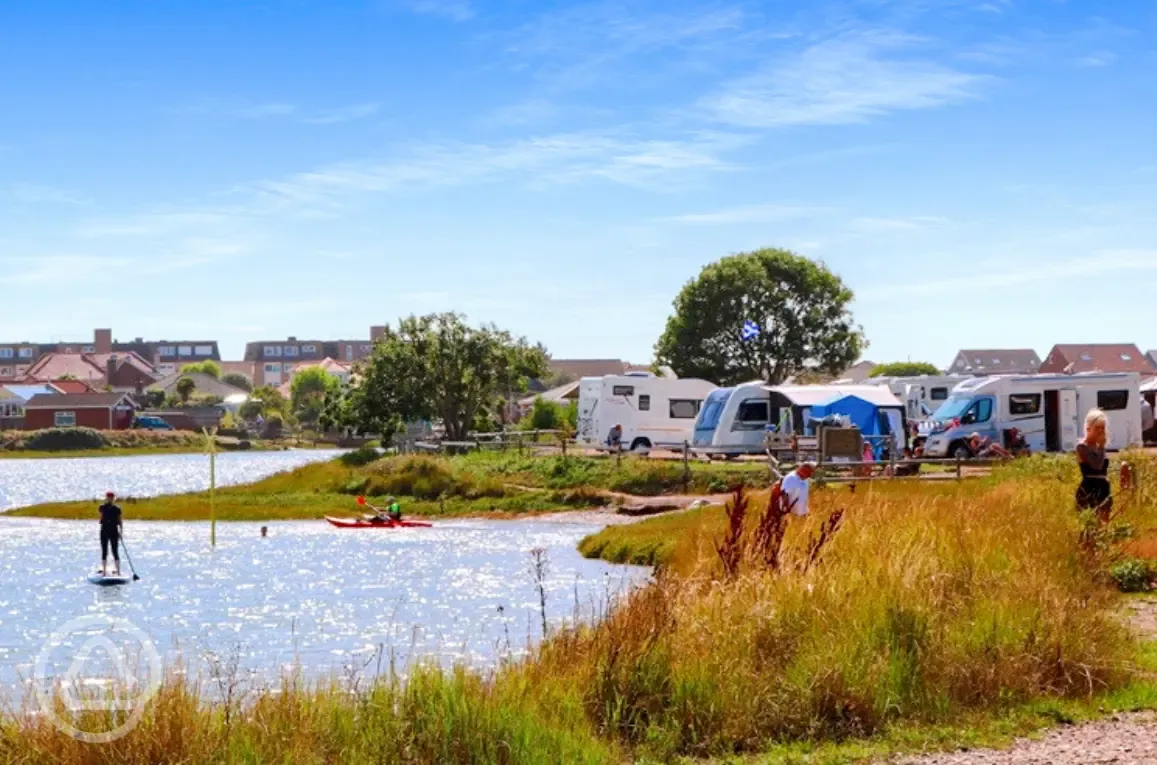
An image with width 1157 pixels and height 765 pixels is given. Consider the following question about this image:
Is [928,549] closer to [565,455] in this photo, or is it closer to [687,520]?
[687,520]

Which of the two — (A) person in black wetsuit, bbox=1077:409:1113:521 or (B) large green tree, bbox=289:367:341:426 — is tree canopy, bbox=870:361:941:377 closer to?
(B) large green tree, bbox=289:367:341:426

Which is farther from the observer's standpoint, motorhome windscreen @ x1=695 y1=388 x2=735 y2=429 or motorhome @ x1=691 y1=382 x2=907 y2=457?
motorhome windscreen @ x1=695 y1=388 x2=735 y2=429

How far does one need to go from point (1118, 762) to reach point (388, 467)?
163ft

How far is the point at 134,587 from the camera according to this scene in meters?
33.4

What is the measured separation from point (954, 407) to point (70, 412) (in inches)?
4639

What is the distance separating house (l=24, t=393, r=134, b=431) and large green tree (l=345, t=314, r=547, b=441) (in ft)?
253

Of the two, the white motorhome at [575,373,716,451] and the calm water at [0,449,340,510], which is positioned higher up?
the white motorhome at [575,373,716,451]

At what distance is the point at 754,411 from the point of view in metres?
51.3

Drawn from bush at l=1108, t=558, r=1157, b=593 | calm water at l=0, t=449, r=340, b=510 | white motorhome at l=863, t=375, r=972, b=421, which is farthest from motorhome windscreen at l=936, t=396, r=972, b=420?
calm water at l=0, t=449, r=340, b=510

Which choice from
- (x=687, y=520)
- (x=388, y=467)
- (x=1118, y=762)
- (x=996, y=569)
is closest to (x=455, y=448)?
(x=388, y=467)

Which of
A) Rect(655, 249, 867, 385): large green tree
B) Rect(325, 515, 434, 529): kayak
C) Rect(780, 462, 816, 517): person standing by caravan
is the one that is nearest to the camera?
Rect(780, 462, 816, 517): person standing by caravan

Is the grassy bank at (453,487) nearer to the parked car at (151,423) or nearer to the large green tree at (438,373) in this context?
the large green tree at (438,373)

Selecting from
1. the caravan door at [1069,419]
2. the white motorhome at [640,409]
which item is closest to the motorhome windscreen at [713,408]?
the white motorhome at [640,409]

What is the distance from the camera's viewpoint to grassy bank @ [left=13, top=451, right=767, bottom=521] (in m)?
48.0
